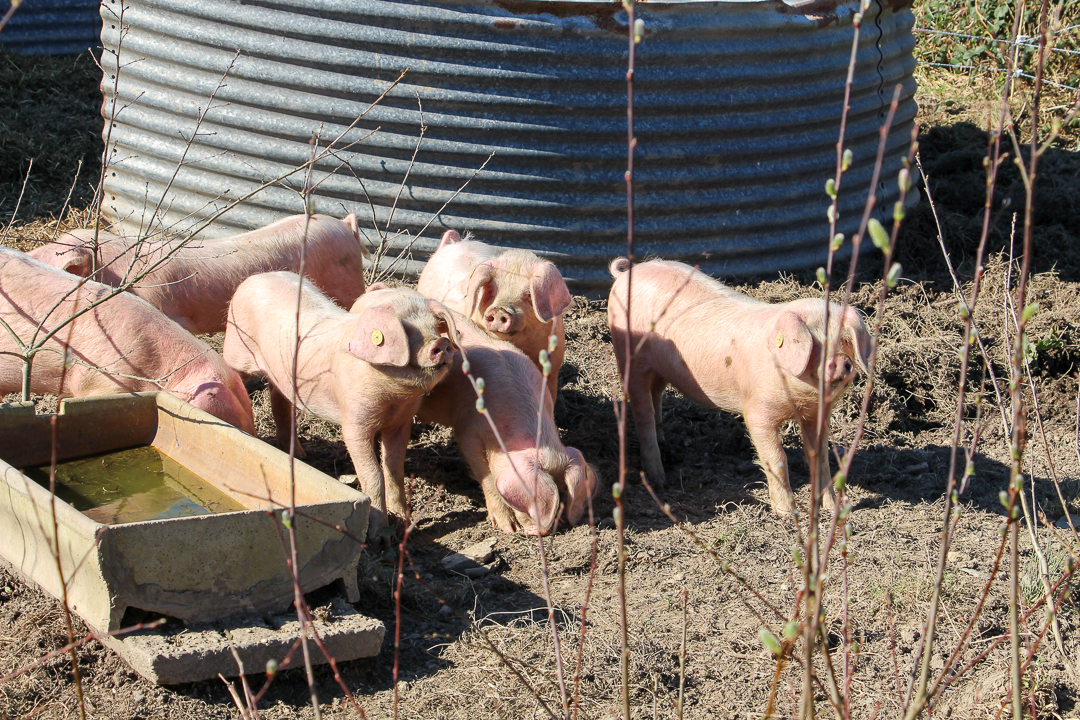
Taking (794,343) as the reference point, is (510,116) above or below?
above

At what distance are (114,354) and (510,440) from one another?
1753mm

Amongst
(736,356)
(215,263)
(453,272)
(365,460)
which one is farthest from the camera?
(215,263)

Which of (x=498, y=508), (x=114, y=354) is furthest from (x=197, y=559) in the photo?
(x=114, y=354)

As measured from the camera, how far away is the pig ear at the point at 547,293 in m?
4.80

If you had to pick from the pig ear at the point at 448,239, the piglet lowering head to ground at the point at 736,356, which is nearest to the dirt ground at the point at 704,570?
the piglet lowering head to ground at the point at 736,356

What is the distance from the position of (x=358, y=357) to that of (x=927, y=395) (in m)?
3.24

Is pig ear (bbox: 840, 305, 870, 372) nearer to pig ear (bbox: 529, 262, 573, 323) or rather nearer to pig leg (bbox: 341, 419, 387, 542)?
pig ear (bbox: 529, 262, 573, 323)

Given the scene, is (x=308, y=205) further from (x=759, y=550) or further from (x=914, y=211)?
(x=914, y=211)

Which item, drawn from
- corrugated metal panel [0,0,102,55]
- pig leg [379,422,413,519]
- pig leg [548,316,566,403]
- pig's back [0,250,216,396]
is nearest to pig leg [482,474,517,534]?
pig leg [379,422,413,519]

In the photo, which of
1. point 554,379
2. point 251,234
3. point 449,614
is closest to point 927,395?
point 554,379

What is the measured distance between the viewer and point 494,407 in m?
4.44

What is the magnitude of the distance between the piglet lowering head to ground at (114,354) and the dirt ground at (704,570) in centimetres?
73

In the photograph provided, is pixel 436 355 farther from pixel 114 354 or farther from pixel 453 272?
pixel 114 354

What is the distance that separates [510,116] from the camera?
20.6ft
